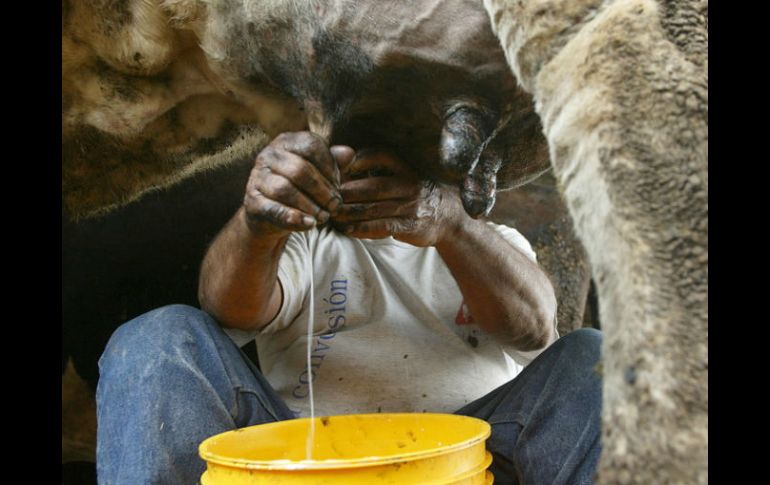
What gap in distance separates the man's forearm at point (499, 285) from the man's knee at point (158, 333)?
438 mm

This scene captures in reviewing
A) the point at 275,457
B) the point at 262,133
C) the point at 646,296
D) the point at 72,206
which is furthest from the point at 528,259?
the point at 646,296

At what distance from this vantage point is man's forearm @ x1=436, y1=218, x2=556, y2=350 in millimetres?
1483

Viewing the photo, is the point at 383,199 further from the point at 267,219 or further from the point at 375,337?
the point at 375,337

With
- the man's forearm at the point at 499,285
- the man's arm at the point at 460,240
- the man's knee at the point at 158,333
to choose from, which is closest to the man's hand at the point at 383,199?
the man's arm at the point at 460,240

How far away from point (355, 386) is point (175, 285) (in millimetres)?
655

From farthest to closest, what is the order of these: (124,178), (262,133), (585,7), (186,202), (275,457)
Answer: (186,202)
(124,178)
(262,133)
(275,457)
(585,7)

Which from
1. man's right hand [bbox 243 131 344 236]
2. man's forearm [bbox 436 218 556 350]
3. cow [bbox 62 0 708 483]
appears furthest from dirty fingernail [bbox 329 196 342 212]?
man's forearm [bbox 436 218 556 350]

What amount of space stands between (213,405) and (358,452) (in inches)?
9.1

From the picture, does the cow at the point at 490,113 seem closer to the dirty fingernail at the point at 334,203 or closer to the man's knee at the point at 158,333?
the dirty fingernail at the point at 334,203

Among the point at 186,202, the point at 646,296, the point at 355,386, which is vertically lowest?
the point at 355,386

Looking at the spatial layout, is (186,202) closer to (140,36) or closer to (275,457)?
(140,36)

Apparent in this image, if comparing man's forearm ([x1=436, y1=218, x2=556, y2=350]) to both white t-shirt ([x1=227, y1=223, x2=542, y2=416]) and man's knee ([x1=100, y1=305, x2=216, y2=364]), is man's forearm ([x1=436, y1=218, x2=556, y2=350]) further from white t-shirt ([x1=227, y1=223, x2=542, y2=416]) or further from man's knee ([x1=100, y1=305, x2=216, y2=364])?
man's knee ([x1=100, y1=305, x2=216, y2=364])

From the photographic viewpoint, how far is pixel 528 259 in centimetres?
164

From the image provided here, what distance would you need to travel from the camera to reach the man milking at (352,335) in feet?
3.84
